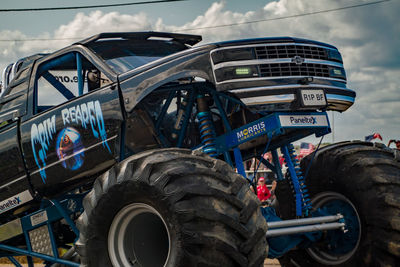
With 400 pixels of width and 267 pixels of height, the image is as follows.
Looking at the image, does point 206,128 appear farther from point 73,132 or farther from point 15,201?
point 15,201

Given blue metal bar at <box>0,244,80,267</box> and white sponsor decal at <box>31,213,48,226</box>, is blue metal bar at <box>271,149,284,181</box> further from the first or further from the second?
white sponsor decal at <box>31,213,48,226</box>

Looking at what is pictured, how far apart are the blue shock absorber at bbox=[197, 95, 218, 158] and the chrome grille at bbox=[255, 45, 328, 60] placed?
0.79 m

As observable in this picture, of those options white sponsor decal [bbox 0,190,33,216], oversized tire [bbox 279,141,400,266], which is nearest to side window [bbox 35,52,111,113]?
white sponsor decal [bbox 0,190,33,216]

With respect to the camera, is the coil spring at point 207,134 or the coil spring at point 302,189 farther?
the coil spring at point 302,189

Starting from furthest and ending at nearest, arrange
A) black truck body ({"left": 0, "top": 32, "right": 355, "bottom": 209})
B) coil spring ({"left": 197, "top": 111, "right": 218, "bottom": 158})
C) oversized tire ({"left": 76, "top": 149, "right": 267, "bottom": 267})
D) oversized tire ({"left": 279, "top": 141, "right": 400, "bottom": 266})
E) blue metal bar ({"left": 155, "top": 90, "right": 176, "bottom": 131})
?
blue metal bar ({"left": 155, "top": 90, "right": 176, "bottom": 131}) → oversized tire ({"left": 279, "top": 141, "right": 400, "bottom": 266}) → coil spring ({"left": 197, "top": 111, "right": 218, "bottom": 158}) → black truck body ({"left": 0, "top": 32, "right": 355, "bottom": 209}) → oversized tire ({"left": 76, "top": 149, "right": 267, "bottom": 267})

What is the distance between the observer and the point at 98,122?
15.2 feet

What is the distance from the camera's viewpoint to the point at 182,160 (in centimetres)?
365

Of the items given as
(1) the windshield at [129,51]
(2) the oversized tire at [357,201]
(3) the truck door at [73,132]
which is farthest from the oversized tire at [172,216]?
(2) the oversized tire at [357,201]

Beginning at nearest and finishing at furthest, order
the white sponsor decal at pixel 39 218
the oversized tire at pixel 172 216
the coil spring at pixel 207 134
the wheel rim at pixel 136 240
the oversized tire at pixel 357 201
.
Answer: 1. the oversized tire at pixel 172 216
2. the wheel rim at pixel 136 240
3. the coil spring at pixel 207 134
4. the oversized tire at pixel 357 201
5. the white sponsor decal at pixel 39 218

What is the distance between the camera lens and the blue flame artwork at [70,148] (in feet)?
15.7

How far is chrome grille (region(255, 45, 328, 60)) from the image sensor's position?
4.46 m

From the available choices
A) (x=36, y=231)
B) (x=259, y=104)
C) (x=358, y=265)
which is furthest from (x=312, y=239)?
(x=36, y=231)

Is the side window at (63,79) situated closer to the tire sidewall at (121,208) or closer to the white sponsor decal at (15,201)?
the white sponsor decal at (15,201)

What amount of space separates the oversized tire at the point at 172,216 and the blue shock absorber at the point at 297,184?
169 centimetres
